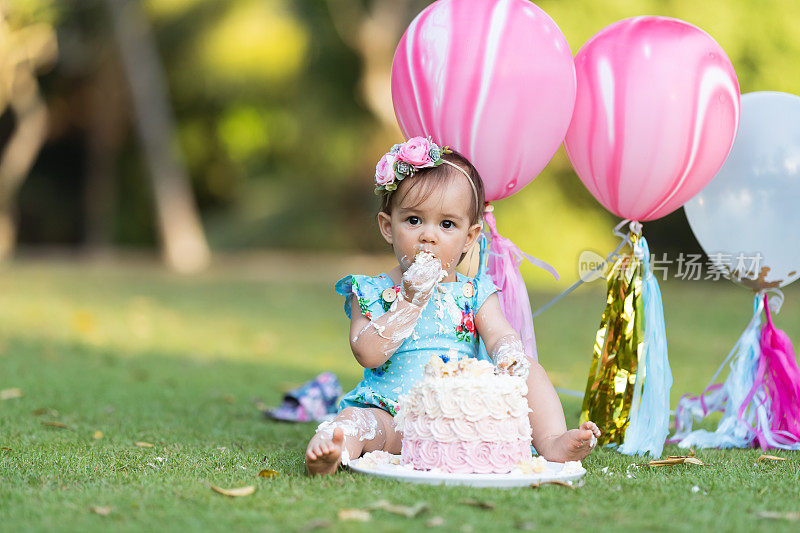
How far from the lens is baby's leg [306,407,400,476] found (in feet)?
8.92

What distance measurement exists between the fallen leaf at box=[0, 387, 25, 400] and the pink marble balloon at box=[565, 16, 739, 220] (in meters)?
2.86

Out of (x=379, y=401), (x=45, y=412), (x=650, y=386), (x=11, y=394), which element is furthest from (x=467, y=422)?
(x=11, y=394)

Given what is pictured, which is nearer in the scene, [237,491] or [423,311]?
[237,491]

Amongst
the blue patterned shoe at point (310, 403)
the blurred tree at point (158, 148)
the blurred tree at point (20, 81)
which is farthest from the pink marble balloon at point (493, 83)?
the blurred tree at point (20, 81)

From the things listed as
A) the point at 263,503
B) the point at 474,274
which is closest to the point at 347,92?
the point at 474,274

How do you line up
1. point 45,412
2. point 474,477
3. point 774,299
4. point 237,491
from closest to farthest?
point 237,491 → point 474,477 → point 774,299 → point 45,412

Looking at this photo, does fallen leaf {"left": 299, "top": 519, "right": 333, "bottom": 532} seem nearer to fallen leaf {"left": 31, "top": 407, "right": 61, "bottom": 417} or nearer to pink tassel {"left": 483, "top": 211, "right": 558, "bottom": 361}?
pink tassel {"left": 483, "top": 211, "right": 558, "bottom": 361}

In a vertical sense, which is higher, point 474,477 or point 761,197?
point 761,197

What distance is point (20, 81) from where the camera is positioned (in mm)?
15945

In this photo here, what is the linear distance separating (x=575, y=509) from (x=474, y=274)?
144cm

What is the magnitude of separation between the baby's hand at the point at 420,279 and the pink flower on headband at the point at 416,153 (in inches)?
13.2

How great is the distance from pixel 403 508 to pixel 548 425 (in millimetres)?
920

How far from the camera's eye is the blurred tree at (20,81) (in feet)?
47.9

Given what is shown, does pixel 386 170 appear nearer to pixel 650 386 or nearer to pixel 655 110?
pixel 655 110
